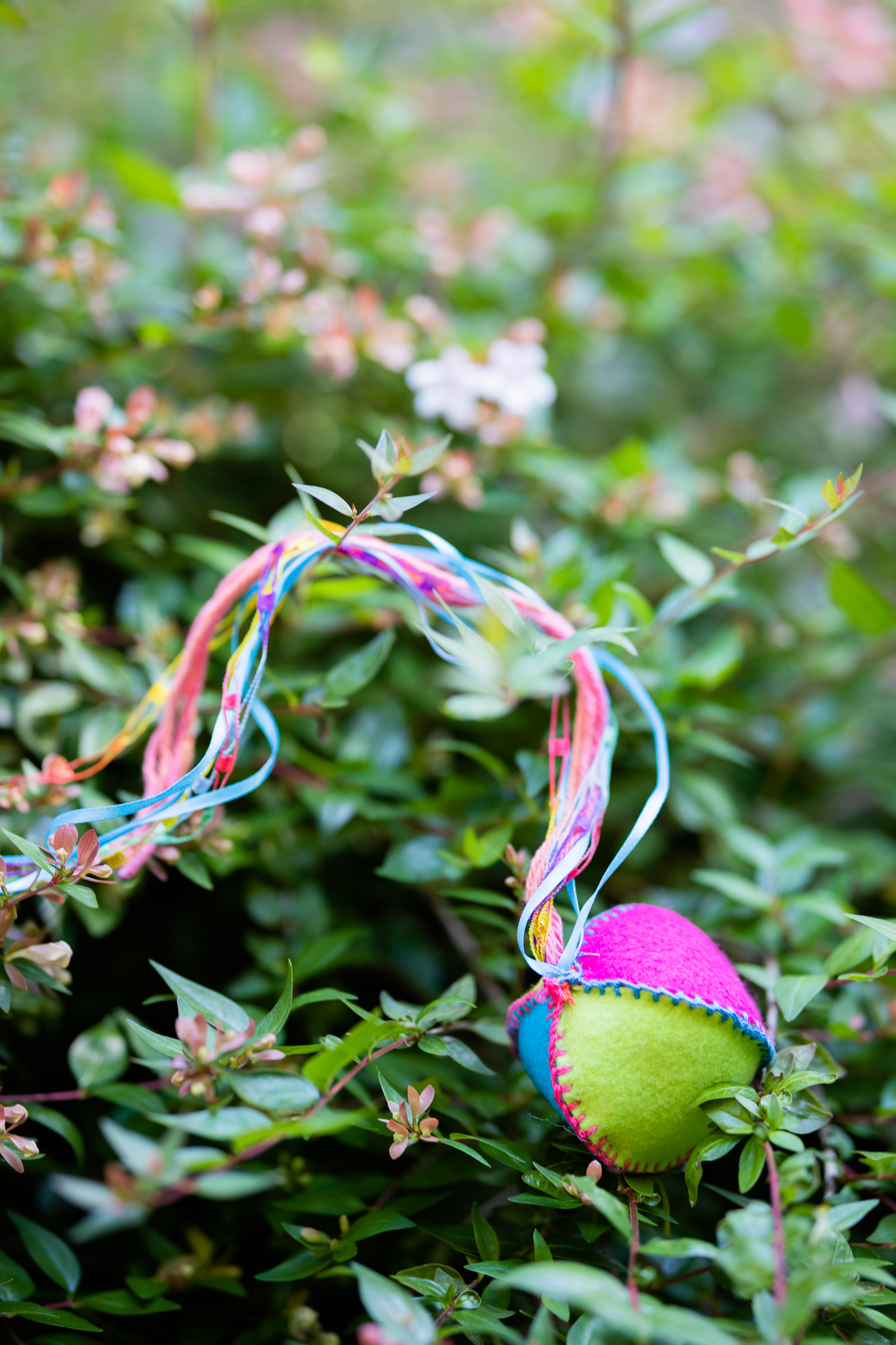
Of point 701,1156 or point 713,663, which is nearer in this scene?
point 701,1156

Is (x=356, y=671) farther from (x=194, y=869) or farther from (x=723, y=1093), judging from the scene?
(x=723, y=1093)

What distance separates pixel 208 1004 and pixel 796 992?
0.34 metres

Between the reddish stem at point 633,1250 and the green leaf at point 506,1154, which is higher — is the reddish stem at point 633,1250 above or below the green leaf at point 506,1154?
above

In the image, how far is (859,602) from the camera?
90 centimetres

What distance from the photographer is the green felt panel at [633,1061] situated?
19.2 inches

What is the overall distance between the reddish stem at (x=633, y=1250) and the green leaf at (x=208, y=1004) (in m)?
0.22

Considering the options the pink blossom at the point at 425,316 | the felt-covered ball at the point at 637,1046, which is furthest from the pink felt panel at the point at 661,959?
the pink blossom at the point at 425,316

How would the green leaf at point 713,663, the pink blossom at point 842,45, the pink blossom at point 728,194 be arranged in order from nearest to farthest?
1. the green leaf at point 713,663
2. the pink blossom at point 728,194
3. the pink blossom at point 842,45

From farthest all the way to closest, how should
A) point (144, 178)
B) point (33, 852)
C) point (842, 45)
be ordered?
point (842, 45) → point (144, 178) → point (33, 852)

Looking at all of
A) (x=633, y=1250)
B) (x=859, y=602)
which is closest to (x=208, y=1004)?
(x=633, y=1250)

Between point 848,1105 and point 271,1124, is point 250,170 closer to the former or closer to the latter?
point 271,1124

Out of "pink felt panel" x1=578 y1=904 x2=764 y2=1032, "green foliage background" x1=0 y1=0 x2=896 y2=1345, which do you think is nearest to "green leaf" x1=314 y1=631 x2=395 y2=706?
"green foliage background" x1=0 y1=0 x2=896 y2=1345

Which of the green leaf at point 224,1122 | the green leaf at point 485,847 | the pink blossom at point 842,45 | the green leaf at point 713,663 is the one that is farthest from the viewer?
the pink blossom at point 842,45

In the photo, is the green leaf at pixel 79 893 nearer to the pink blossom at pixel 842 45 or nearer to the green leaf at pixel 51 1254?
the green leaf at pixel 51 1254
